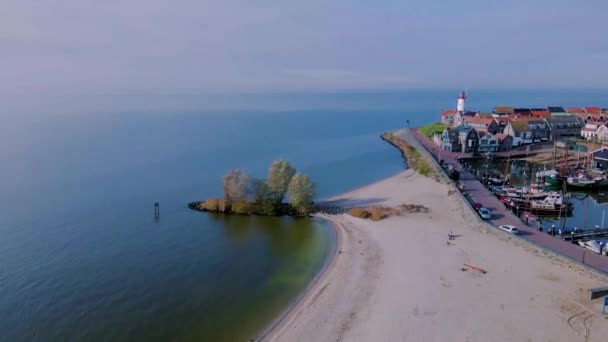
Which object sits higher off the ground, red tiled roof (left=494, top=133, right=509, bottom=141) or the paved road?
red tiled roof (left=494, top=133, right=509, bottom=141)

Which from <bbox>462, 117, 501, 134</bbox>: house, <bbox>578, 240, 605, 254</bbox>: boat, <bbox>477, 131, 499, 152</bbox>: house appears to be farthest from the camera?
<bbox>462, 117, 501, 134</bbox>: house

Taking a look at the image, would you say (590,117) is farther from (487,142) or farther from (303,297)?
(303,297)

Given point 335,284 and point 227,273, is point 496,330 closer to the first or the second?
point 335,284

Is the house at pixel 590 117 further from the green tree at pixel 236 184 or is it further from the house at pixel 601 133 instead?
the green tree at pixel 236 184

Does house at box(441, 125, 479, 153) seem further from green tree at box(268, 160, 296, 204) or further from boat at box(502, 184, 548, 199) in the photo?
green tree at box(268, 160, 296, 204)

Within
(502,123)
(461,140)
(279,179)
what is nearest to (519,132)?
(502,123)

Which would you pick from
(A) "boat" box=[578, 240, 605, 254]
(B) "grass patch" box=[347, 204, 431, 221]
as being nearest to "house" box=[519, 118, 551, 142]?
(B) "grass patch" box=[347, 204, 431, 221]

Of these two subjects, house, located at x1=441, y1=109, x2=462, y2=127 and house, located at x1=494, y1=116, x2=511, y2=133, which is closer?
house, located at x1=494, y1=116, x2=511, y2=133

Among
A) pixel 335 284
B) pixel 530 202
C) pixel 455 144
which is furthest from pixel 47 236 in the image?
pixel 455 144

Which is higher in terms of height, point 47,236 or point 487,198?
point 487,198
